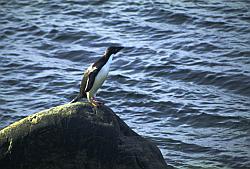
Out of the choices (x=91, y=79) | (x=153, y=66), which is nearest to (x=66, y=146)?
(x=91, y=79)

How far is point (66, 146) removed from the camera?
31.3ft

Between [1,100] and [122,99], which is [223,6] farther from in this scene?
[1,100]

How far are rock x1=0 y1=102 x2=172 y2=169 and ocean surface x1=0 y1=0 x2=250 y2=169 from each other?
2.61 m

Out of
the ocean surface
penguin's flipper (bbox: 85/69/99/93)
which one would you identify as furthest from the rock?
the ocean surface

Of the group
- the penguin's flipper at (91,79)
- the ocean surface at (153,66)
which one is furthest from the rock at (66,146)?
the ocean surface at (153,66)

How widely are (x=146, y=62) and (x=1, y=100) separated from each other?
4.21 metres

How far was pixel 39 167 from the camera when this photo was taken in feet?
31.4

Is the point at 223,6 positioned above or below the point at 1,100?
above

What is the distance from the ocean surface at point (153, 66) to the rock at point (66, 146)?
8.57 feet

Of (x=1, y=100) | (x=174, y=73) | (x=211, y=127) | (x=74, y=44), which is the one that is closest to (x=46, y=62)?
(x=74, y=44)

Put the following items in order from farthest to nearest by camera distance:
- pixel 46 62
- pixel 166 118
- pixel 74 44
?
pixel 74 44 → pixel 46 62 → pixel 166 118

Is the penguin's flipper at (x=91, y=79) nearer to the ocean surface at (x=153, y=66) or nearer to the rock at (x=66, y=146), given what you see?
the rock at (x=66, y=146)

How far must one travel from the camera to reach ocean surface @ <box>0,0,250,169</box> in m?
13.5

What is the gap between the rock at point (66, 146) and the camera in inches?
376
